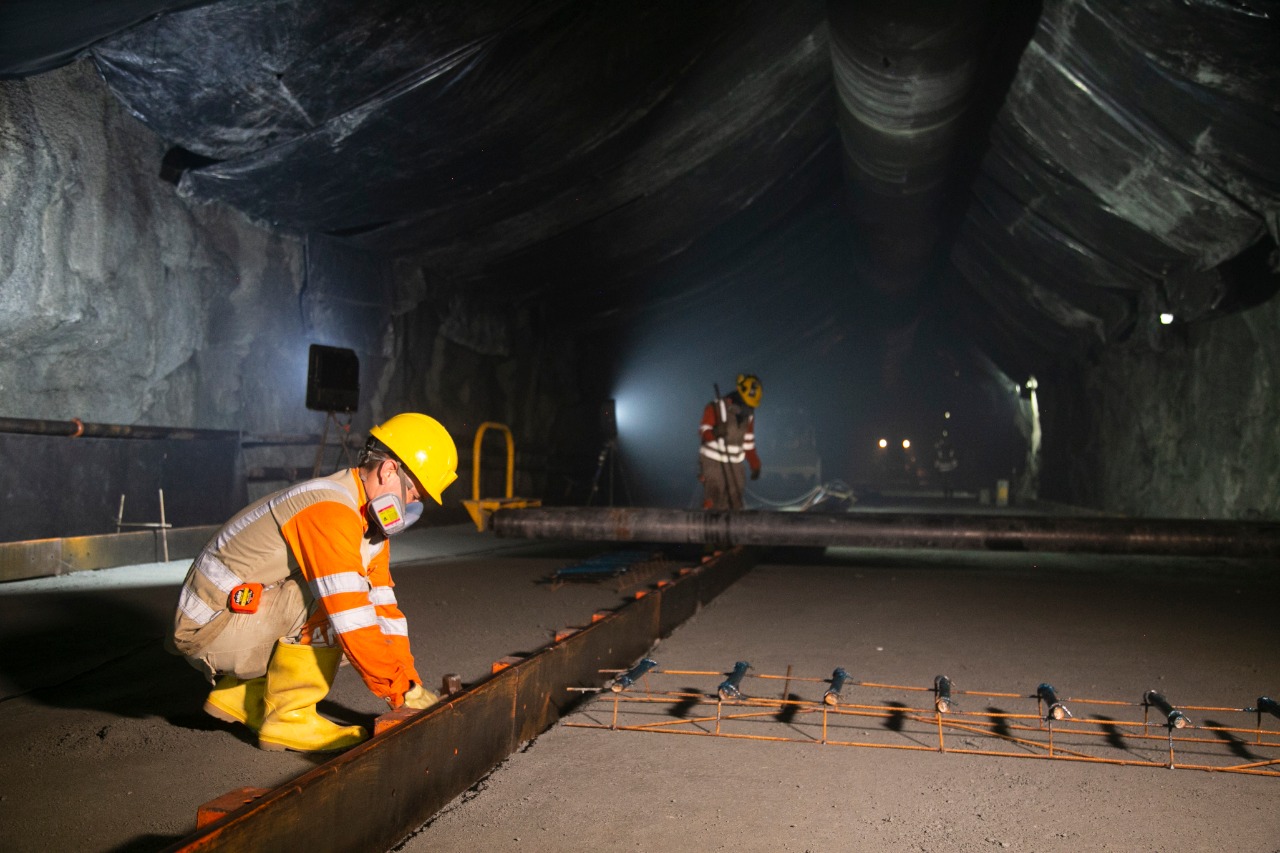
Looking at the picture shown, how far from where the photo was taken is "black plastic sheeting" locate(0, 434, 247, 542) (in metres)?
6.14

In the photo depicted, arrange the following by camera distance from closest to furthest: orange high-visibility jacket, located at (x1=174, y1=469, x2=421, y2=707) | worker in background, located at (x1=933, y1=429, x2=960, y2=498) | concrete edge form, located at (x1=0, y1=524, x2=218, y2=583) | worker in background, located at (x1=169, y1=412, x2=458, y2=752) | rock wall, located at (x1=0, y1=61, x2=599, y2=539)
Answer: orange high-visibility jacket, located at (x1=174, y1=469, x2=421, y2=707) < worker in background, located at (x1=169, y1=412, x2=458, y2=752) < rock wall, located at (x1=0, y1=61, x2=599, y2=539) < concrete edge form, located at (x1=0, y1=524, x2=218, y2=583) < worker in background, located at (x1=933, y1=429, x2=960, y2=498)

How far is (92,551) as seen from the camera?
6633 mm

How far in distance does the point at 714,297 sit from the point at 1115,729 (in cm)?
1079

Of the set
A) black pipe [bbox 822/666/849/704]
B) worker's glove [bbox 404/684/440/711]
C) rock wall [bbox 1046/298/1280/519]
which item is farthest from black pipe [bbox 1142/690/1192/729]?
rock wall [bbox 1046/298/1280/519]

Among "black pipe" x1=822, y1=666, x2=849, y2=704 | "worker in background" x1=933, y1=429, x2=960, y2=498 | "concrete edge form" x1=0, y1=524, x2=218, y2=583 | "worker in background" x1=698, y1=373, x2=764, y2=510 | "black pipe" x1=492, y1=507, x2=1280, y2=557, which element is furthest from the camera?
"worker in background" x1=933, y1=429, x2=960, y2=498

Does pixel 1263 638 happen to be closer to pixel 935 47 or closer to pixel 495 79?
pixel 935 47

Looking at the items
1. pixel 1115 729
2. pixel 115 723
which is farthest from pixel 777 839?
pixel 115 723

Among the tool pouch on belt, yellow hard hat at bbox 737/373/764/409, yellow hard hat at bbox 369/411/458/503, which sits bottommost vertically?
the tool pouch on belt

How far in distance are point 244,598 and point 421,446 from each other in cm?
68

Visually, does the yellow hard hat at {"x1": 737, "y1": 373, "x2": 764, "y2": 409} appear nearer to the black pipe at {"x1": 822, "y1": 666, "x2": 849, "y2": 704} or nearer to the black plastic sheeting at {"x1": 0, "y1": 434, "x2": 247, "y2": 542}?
the black plastic sheeting at {"x1": 0, "y1": 434, "x2": 247, "y2": 542}

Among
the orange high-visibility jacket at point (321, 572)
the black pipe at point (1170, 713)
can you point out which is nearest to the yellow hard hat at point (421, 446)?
the orange high-visibility jacket at point (321, 572)

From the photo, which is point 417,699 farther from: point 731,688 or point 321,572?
point 731,688

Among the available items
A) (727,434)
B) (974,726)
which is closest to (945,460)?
(727,434)

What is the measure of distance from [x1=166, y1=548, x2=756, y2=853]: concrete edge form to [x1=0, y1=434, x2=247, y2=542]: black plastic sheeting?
4302mm
